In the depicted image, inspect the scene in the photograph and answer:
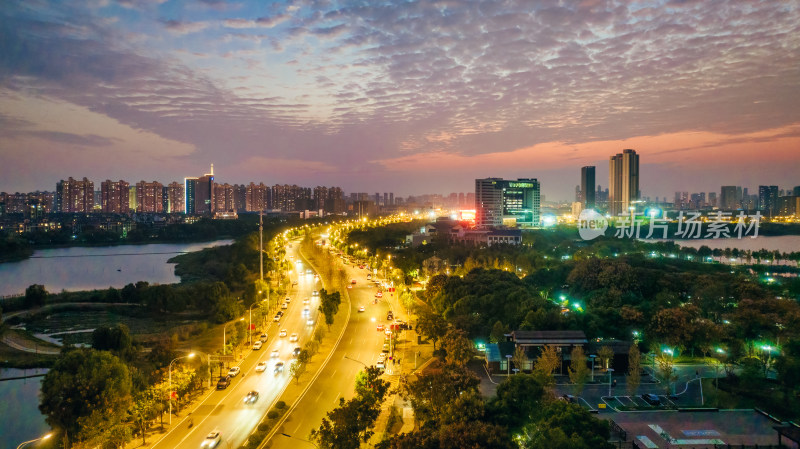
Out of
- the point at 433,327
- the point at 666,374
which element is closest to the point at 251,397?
the point at 433,327

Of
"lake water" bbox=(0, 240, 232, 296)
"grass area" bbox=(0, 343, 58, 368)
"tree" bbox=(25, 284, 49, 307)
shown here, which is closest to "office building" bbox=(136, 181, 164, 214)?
"lake water" bbox=(0, 240, 232, 296)

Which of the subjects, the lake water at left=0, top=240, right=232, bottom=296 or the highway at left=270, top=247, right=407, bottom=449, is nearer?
the highway at left=270, top=247, right=407, bottom=449

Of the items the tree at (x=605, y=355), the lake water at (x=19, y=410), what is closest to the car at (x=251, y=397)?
the lake water at (x=19, y=410)

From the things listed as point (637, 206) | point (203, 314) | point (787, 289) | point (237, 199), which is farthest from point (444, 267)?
point (237, 199)

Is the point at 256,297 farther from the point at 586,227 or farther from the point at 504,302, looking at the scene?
the point at 586,227

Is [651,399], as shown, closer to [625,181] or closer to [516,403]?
[516,403]

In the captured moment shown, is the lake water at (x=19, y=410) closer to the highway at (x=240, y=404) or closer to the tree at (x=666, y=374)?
the highway at (x=240, y=404)

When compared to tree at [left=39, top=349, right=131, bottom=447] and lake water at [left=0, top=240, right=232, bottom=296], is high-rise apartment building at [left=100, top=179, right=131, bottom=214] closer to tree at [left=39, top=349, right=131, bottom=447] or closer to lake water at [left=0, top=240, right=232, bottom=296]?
lake water at [left=0, top=240, right=232, bottom=296]
